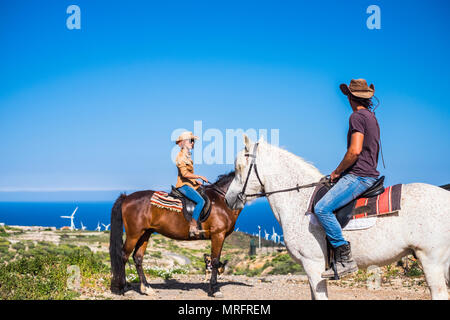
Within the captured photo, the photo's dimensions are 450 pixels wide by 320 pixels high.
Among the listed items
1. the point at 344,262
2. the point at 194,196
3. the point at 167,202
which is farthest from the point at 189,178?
the point at 344,262

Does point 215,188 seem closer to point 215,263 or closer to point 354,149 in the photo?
point 215,263

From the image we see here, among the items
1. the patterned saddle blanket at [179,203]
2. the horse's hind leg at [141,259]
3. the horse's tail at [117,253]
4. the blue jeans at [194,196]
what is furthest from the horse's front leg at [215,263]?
the horse's tail at [117,253]

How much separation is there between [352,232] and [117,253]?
6.24 metres

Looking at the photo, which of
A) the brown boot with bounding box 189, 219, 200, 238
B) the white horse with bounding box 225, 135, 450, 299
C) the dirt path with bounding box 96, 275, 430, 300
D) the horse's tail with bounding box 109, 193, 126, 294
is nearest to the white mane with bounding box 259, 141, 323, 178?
the white horse with bounding box 225, 135, 450, 299

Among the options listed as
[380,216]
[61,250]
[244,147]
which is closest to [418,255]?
[380,216]

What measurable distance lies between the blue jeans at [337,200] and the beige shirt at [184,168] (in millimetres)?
4518

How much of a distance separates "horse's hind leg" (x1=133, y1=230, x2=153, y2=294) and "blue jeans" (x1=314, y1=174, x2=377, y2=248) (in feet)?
19.4

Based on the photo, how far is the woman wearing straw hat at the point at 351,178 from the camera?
4895 millimetres

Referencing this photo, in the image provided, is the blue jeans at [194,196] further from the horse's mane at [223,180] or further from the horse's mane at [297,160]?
the horse's mane at [297,160]

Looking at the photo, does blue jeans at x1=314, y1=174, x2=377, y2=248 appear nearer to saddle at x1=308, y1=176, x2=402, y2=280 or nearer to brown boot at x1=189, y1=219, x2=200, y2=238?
saddle at x1=308, y1=176, x2=402, y2=280

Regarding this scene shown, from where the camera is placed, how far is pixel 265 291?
32.9 ft

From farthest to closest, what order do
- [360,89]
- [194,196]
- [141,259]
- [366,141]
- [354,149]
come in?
[141,259], [194,196], [360,89], [366,141], [354,149]

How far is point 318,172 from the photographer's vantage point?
18.7 ft

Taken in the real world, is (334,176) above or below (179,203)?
above
